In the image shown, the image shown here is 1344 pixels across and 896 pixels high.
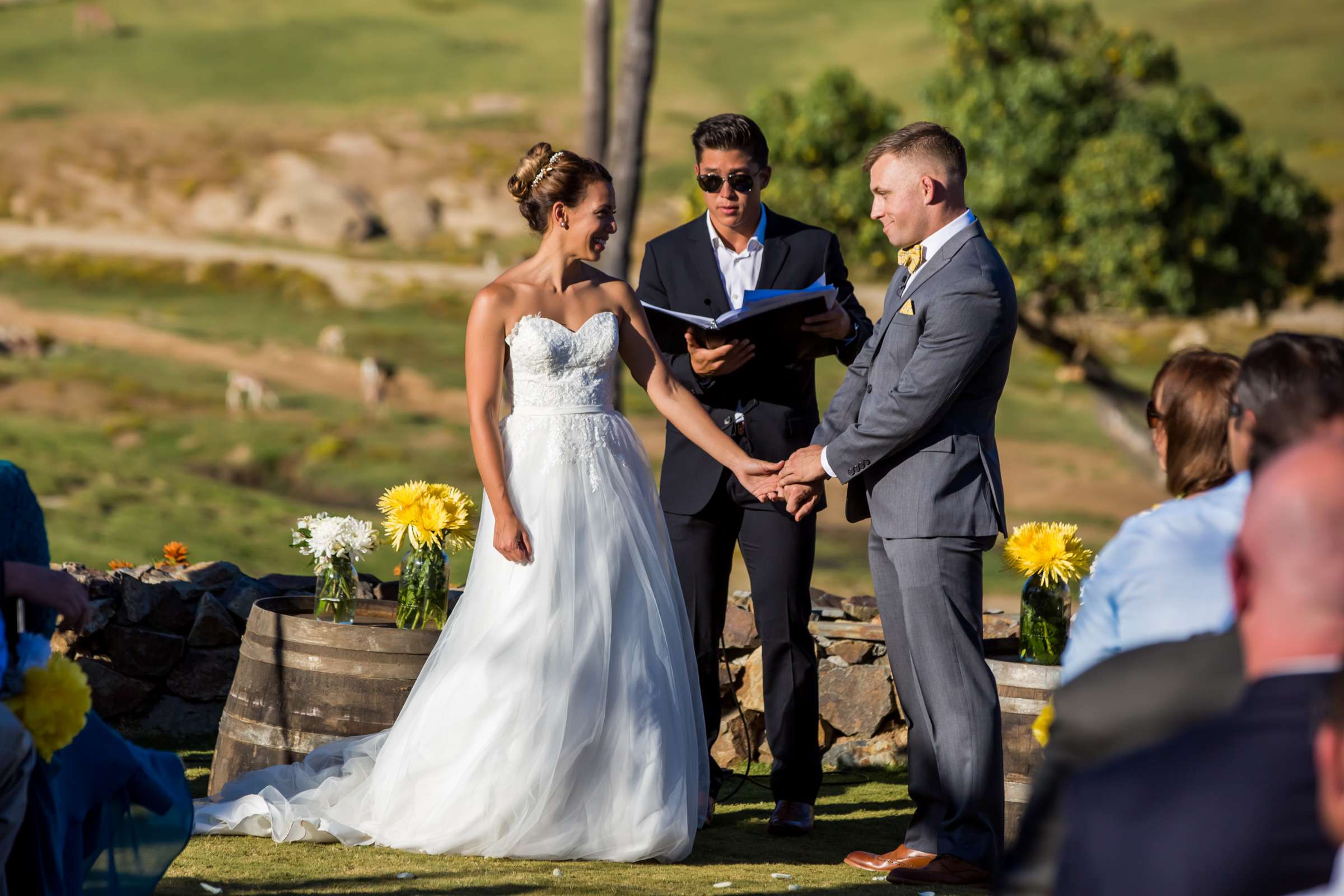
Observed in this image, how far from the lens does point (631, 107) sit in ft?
36.9

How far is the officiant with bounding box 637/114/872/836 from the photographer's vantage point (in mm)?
4695

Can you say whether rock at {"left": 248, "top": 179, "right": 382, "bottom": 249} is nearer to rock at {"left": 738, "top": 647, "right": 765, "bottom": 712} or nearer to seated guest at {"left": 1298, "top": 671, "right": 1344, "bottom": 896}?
rock at {"left": 738, "top": 647, "right": 765, "bottom": 712}

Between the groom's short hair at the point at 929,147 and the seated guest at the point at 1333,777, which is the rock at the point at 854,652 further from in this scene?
the seated guest at the point at 1333,777

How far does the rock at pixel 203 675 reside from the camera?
598cm

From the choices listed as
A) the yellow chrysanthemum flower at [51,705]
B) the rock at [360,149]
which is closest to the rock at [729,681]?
the yellow chrysanthemum flower at [51,705]

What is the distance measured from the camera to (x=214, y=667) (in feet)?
19.7

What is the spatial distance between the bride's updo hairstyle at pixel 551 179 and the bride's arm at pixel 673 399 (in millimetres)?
353

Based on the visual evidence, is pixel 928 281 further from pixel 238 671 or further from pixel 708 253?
pixel 238 671

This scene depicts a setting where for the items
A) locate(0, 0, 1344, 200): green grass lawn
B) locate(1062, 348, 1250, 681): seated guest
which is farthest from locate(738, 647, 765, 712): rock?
locate(0, 0, 1344, 200): green grass lawn

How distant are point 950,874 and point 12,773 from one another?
2501 mm

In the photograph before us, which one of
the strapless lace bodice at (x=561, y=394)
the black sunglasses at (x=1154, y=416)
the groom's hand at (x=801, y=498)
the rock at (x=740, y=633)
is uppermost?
the strapless lace bodice at (x=561, y=394)

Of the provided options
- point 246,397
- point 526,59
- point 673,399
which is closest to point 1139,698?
point 673,399

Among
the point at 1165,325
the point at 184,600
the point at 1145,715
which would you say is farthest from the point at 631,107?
the point at 1165,325

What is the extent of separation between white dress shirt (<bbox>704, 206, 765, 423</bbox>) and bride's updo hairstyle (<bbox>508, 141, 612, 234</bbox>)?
0.61 m
